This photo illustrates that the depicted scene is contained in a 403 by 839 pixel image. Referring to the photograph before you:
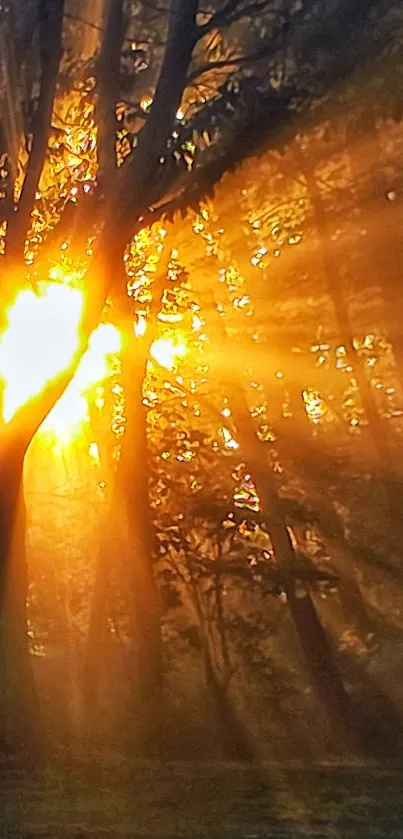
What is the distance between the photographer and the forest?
2.32 meters

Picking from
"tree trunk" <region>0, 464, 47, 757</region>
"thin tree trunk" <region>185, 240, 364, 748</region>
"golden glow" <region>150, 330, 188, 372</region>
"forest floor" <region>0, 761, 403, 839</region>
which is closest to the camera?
"forest floor" <region>0, 761, 403, 839</region>

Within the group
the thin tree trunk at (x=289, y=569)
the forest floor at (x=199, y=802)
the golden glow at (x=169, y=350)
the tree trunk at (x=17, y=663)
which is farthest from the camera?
the golden glow at (x=169, y=350)

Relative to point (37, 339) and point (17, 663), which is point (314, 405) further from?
point (17, 663)

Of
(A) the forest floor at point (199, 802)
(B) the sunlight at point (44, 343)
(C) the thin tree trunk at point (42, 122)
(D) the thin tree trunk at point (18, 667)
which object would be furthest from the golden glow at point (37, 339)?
(A) the forest floor at point (199, 802)

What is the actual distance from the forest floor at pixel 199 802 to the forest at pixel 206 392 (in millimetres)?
66

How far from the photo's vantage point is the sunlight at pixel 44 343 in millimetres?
2447

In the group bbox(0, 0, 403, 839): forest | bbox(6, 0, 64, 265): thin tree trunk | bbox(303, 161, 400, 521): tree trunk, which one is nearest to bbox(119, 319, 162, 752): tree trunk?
bbox(0, 0, 403, 839): forest

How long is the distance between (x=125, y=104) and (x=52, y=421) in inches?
35.7

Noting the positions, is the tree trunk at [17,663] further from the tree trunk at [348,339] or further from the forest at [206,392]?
the tree trunk at [348,339]

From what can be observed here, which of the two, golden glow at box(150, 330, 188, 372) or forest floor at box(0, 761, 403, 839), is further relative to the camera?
golden glow at box(150, 330, 188, 372)

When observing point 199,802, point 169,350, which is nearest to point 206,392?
point 169,350

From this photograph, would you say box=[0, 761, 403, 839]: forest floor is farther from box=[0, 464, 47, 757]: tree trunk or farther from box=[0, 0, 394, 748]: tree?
box=[0, 0, 394, 748]: tree

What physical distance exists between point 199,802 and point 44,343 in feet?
3.98

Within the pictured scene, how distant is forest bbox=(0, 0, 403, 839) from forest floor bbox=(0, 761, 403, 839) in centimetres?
7
